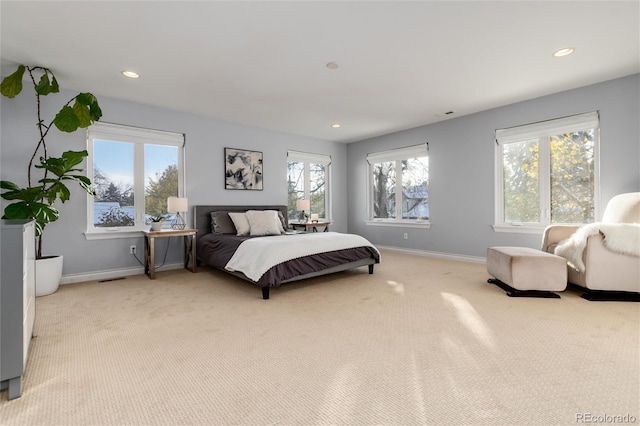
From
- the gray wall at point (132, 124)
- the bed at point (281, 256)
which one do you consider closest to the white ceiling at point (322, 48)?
the gray wall at point (132, 124)

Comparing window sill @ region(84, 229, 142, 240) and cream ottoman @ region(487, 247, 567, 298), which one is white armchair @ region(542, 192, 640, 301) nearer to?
cream ottoman @ region(487, 247, 567, 298)

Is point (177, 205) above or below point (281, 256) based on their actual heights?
above

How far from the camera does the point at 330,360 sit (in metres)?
1.91

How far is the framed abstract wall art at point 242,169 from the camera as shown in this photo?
17.5 feet

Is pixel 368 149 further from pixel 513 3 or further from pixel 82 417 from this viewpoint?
pixel 82 417

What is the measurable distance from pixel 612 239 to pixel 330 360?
303 centimetres

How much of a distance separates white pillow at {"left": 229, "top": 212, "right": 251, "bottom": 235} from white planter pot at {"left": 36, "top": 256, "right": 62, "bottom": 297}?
2.19 meters

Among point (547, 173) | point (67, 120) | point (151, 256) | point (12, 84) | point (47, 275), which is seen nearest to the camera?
point (12, 84)

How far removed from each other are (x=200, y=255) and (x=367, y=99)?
3.44 metres

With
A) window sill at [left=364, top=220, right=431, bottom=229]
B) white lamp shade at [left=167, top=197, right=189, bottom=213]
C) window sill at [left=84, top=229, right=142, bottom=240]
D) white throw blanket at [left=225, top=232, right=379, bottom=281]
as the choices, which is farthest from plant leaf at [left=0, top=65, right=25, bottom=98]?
window sill at [left=364, top=220, right=431, bottom=229]

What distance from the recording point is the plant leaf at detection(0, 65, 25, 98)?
307 centimetres

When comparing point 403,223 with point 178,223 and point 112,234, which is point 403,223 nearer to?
point 178,223

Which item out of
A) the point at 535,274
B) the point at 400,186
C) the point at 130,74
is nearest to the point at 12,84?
the point at 130,74

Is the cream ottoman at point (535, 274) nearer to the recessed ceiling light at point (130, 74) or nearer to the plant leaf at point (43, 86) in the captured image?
the recessed ceiling light at point (130, 74)
